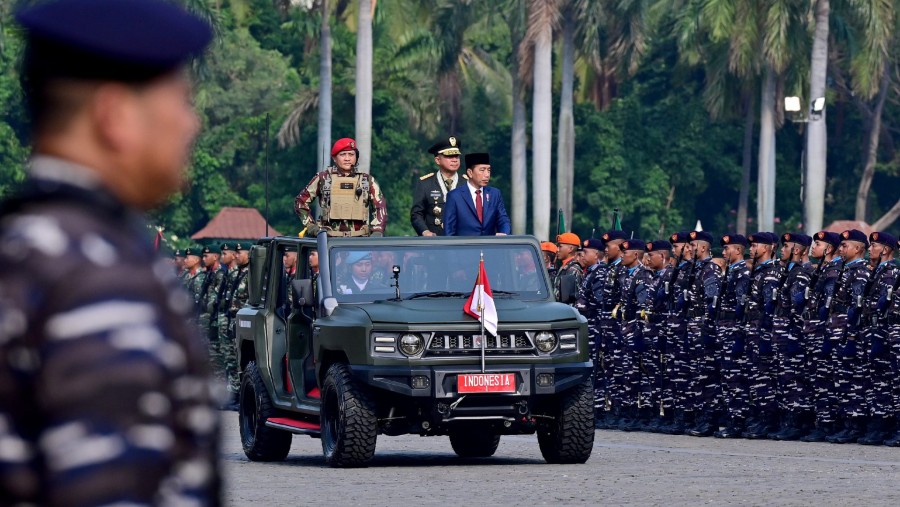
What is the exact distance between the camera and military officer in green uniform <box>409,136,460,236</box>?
18.8m

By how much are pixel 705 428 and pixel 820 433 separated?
63.2 inches

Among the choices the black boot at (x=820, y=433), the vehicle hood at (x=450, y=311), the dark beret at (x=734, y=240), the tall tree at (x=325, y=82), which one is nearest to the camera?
the vehicle hood at (x=450, y=311)

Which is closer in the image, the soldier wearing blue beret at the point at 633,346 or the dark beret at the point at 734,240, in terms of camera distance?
the dark beret at the point at 734,240

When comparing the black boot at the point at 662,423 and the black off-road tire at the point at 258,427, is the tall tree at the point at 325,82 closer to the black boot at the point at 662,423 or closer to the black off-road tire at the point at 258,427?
the black boot at the point at 662,423

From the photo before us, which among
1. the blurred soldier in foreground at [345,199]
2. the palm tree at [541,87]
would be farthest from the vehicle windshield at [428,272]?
the palm tree at [541,87]

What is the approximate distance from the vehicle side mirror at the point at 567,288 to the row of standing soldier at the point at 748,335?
3.42 meters

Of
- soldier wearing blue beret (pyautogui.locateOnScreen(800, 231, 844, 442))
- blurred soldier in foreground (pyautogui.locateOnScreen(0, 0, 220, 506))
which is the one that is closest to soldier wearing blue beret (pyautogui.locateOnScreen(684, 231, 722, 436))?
soldier wearing blue beret (pyautogui.locateOnScreen(800, 231, 844, 442))

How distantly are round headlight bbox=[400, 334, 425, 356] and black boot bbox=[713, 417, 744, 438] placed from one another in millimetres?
5791

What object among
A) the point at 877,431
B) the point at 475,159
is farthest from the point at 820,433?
the point at 475,159

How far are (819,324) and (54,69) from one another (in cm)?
1669

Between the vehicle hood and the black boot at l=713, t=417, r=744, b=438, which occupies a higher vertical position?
the vehicle hood

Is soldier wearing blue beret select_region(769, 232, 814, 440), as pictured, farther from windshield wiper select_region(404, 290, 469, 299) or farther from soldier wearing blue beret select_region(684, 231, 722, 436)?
windshield wiper select_region(404, 290, 469, 299)

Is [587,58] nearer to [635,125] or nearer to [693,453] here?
[635,125]

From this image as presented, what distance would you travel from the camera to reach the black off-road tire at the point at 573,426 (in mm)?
15773
